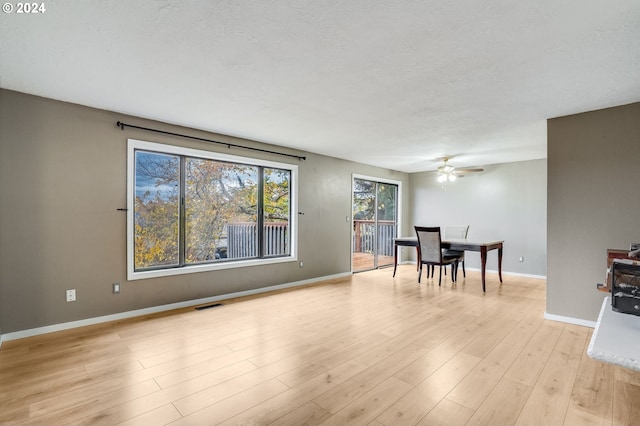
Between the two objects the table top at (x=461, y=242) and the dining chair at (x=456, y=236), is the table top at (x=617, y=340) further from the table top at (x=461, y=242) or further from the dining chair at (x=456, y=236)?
the dining chair at (x=456, y=236)

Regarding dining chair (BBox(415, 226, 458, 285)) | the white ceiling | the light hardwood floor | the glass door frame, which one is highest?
the white ceiling

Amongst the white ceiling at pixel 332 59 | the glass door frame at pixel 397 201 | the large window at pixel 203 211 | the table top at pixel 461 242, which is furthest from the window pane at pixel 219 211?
the table top at pixel 461 242

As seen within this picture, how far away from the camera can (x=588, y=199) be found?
10.8 feet

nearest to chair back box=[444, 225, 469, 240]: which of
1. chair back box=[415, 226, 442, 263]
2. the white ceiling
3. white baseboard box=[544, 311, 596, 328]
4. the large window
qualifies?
chair back box=[415, 226, 442, 263]

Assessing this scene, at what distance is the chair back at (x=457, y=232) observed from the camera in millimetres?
6043

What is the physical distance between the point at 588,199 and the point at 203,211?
4642 millimetres

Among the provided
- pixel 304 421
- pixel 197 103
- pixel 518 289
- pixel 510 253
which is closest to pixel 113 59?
pixel 197 103

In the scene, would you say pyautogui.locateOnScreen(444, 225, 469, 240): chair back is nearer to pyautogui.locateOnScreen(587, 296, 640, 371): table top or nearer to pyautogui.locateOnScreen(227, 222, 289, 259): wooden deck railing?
pyautogui.locateOnScreen(227, 222, 289, 259): wooden deck railing

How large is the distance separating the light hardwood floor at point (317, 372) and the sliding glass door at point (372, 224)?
10.5ft

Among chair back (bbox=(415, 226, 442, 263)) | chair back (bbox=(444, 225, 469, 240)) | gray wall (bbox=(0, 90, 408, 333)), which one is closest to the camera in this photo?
gray wall (bbox=(0, 90, 408, 333))

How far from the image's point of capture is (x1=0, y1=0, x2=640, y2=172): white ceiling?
173 centimetres

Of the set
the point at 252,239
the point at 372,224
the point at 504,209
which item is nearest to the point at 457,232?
the point at 504,209

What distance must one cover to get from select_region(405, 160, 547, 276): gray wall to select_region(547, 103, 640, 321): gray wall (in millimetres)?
2843

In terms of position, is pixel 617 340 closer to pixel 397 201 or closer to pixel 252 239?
pixel 252 239
